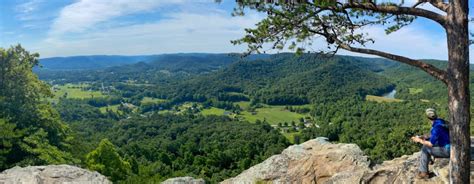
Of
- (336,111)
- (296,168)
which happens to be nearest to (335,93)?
(336,111)

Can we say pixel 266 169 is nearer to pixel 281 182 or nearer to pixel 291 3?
pixel 281 182

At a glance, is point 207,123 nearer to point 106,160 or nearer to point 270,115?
point 270,115

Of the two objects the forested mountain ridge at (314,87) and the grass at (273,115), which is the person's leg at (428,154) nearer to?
the grass at (273,115)

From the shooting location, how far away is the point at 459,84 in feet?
25.5

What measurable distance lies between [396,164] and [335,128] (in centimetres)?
8199

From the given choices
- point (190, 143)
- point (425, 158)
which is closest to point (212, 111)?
point (190, 143)

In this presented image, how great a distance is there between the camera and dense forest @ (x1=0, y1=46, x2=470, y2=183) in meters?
33.0

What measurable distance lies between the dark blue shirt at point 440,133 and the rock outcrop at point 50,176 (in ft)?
32.5

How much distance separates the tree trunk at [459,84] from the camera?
7.67 m

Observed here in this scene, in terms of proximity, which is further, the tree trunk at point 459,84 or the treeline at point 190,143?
the treeline at point 190,143

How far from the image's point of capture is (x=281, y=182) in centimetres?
1249

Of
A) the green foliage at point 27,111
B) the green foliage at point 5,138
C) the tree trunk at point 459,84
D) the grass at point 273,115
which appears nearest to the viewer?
the tree trunk at point 459,84

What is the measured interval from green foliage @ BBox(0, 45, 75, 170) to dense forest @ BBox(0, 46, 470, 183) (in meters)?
0.09

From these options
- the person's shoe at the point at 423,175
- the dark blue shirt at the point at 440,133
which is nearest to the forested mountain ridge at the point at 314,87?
the person's shoe at the point at 423,175
